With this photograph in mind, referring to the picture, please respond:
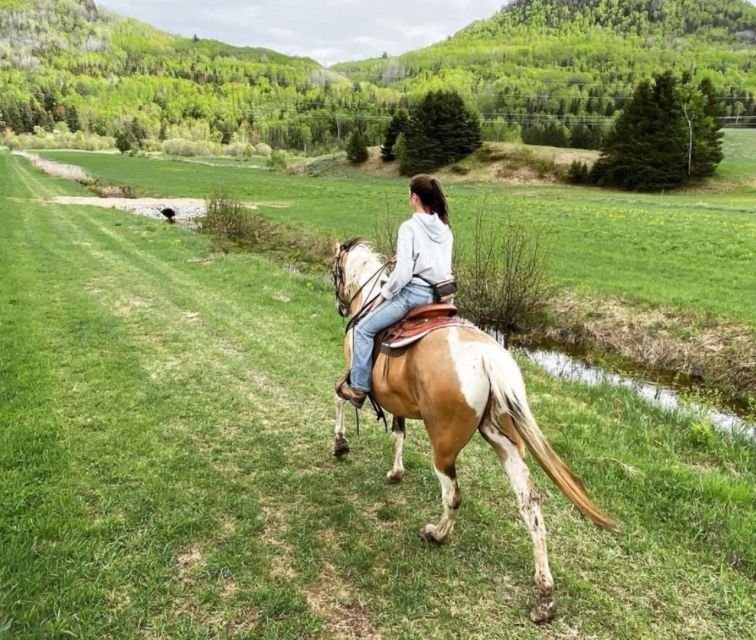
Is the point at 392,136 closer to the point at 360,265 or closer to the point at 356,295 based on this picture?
the point at 360,265

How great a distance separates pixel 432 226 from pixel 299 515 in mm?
3136

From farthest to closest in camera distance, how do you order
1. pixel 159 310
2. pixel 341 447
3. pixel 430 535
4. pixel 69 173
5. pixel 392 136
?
pixel 392 136 → pixel 69 173 → pixel 159 310 → pixel 341 447 → pixel 430 535

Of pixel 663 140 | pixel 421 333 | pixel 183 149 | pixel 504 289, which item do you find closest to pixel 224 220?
pixel 504 289

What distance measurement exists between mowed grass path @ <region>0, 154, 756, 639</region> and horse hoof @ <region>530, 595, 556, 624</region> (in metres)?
0.08

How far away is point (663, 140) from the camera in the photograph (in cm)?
4562

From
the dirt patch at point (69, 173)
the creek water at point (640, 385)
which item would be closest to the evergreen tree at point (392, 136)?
the dirt patch at point (69, 173)

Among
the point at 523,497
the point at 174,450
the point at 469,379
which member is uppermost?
the point at 469,379

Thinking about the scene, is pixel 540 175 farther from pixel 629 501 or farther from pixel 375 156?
pixel 629 501

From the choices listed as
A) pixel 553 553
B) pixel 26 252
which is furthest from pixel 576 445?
pixel 26 252

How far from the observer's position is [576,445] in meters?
6.24

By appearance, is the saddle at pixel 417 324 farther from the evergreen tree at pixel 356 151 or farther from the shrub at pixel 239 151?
the shrub at pixel 239 151

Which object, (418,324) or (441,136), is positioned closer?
(418,324)

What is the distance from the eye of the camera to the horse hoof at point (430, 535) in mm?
4457

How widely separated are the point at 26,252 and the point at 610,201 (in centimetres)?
3553
